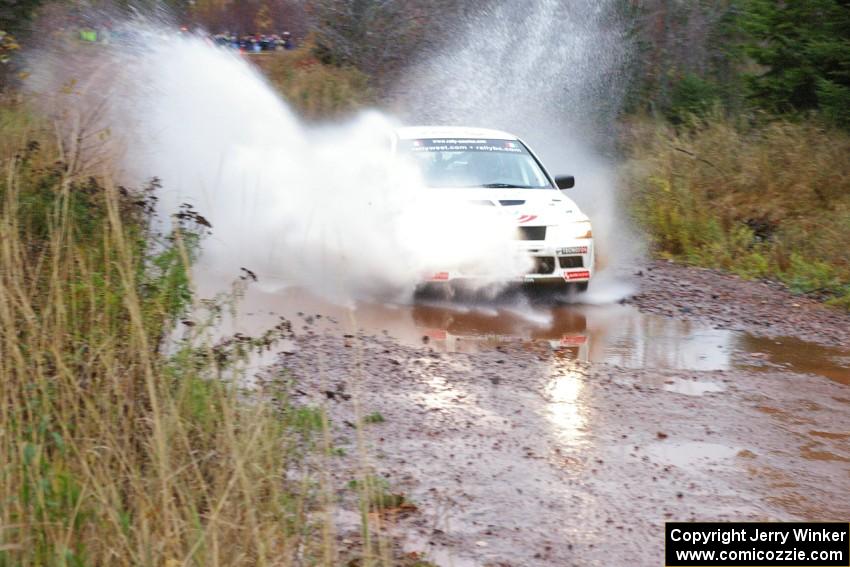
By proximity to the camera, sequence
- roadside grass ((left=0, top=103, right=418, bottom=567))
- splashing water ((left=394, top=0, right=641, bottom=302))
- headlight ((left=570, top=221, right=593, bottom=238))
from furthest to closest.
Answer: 1. splashing water ((left=394, top=0, right=641, bottom=302))
2. headlight ((left=570, top=221, right=593, bottom=238))
3. roadside grass ((left=0, top=103, right=418, bottom=567))

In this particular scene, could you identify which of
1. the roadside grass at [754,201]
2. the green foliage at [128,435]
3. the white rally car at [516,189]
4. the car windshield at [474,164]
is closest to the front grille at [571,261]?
the white rally car at [516,189]

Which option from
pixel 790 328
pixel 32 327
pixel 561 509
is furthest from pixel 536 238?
pixel 32 327

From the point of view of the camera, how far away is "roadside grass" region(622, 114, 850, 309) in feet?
41.2

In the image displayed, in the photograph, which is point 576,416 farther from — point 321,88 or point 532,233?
point 321,88

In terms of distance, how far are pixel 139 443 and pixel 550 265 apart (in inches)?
228

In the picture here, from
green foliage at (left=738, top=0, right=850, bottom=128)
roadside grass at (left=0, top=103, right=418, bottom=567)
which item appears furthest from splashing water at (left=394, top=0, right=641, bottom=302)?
roadside grass at (left=0, top=103, right=418, bottom=567)

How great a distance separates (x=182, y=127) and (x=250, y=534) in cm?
1097

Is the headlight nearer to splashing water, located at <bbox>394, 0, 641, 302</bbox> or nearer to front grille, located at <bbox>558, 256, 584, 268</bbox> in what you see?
front grille, located at <bbox>558, 256, 584, 268</bbox>

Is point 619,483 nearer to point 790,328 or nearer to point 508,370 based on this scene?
point 508,370

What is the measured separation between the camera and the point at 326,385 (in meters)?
6.57

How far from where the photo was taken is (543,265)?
962 cm
